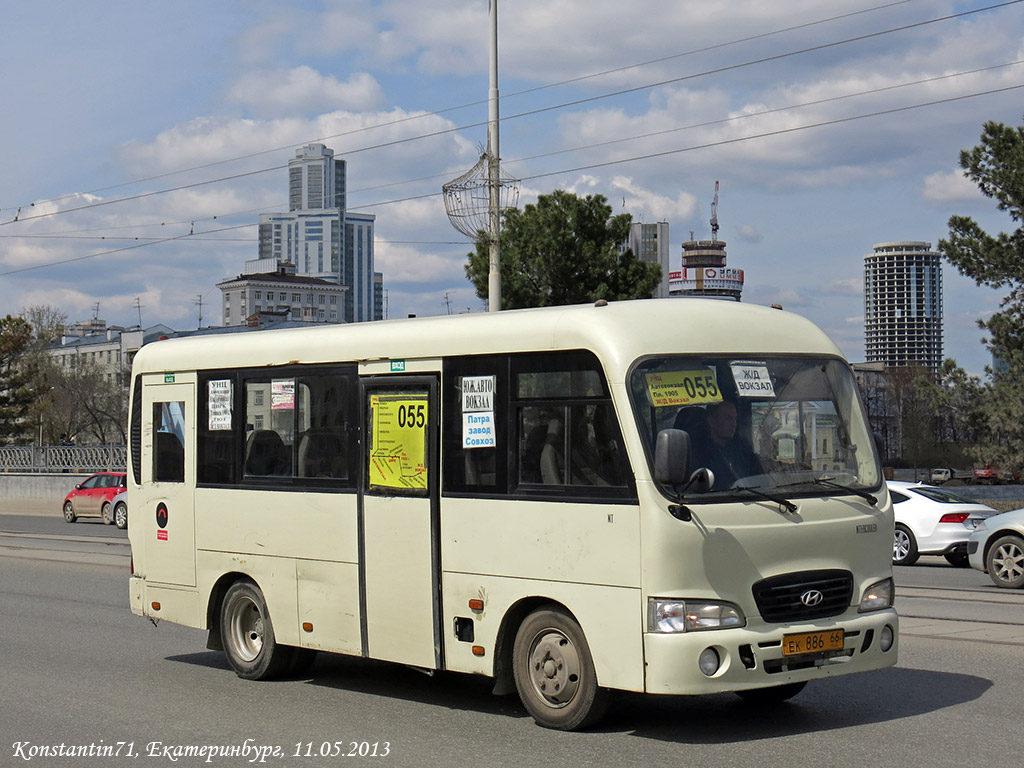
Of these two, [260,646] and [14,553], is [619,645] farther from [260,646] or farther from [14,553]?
[14,553]

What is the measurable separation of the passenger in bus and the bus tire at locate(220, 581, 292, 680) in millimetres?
3990

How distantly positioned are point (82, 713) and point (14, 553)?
1607 centimetres

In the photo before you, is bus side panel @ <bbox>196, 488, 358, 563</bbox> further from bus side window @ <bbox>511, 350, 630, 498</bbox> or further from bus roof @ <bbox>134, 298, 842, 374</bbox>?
bus side window @ <bbox>511, 350, 630, 498</bbox>

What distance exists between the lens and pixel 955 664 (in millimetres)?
9859

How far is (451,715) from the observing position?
8.36 meters

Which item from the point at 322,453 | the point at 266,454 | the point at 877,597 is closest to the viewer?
the point at 877,597

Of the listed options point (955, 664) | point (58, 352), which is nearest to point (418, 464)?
point (955, 664)

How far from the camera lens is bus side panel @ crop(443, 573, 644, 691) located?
727cm

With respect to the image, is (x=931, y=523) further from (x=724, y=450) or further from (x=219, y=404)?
(x=724, y=450)

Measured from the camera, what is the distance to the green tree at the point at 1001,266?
41500mm

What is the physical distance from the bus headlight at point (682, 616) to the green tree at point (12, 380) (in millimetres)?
64557

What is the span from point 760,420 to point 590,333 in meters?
1.14

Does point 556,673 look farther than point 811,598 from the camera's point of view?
Yes

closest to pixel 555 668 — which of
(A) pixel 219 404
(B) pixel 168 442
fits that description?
(A) pixel 219 404
